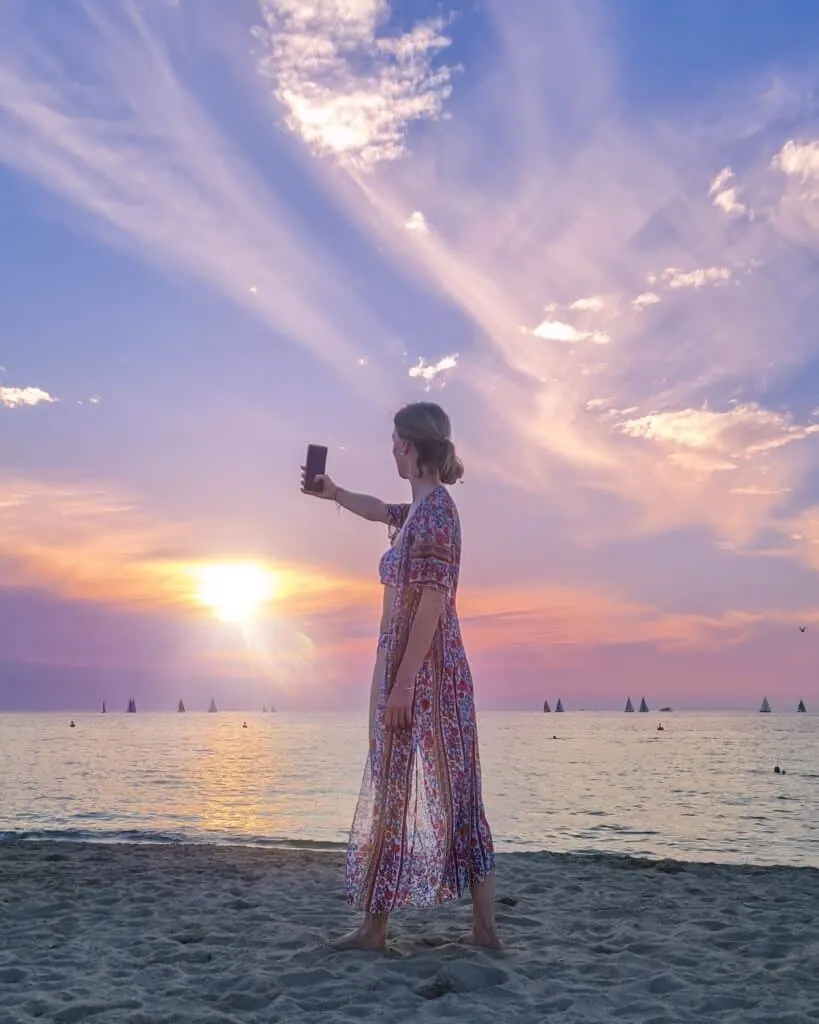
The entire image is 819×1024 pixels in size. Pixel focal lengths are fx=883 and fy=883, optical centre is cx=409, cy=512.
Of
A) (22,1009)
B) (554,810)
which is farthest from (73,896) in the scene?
(554,810)

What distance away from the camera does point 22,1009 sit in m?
4.32

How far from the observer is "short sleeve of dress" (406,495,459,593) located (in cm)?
505

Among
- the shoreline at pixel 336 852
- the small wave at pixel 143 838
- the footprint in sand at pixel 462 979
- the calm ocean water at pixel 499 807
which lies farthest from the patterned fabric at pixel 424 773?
the calm ocean water at pixel 499 807

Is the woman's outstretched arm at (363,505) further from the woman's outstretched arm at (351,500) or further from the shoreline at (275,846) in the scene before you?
the shoreline at (275,846)

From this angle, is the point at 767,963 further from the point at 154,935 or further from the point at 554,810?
the point at 554,810

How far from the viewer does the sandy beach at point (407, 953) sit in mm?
4332

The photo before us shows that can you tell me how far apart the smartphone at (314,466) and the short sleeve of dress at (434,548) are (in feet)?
3.16

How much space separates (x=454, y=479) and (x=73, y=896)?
5.07m

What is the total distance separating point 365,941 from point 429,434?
10.1 ft

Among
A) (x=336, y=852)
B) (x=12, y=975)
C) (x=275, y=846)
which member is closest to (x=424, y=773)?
(x=12, y=975)

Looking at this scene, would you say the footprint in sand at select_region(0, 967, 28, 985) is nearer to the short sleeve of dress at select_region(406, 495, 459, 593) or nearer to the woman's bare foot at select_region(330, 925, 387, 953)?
the woman's bare foot at select_region(330, 925, 387, 953)

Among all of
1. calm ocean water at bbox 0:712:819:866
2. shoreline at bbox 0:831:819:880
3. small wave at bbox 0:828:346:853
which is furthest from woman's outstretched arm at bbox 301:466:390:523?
calm ocean water at bbox 0:712:819:866

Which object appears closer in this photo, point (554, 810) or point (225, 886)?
point (225, 886)

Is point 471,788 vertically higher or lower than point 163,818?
higher
